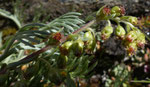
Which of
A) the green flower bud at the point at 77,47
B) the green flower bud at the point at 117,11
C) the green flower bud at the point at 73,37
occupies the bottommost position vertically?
the green flower bud at the point at 77,47

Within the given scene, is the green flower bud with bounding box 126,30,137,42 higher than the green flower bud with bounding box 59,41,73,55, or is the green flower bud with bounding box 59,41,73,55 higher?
the green flower bud with bounding box 126,30,137,42

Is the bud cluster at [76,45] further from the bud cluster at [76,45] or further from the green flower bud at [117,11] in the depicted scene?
the green flower bud at [117,11]

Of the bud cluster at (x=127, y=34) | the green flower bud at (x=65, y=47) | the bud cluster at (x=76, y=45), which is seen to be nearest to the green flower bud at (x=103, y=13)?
the bud cluster at (x=127, y=34)

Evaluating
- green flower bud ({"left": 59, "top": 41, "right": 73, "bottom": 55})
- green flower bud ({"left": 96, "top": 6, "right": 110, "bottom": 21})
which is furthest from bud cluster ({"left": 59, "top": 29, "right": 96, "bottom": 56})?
green flower bud ({"left": 96, "top": 6, "right": 110, "bottom": 21})

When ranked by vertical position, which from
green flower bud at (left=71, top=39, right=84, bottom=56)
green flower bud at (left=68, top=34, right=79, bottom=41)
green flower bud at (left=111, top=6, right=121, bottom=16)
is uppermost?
green flower bud at (left=111, top=6, right=121, bottom=16)

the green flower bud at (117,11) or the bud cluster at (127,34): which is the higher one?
the green flower bud at (117,11)

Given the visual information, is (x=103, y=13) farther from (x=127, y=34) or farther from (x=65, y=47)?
(x=65, y=47)

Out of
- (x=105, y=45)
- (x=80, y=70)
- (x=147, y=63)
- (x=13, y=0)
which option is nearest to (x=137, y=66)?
(x=147, y=63)

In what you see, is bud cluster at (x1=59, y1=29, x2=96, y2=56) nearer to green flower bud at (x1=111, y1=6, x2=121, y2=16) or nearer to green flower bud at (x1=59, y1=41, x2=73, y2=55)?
green flower bud at (x1=59, y1=41, x2=73, y2=55)

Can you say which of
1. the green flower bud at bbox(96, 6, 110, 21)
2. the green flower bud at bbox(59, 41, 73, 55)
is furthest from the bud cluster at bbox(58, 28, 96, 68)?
the green flower bud at bbox(96, 6, 110, 21)

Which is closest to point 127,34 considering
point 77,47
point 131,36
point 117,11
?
point 131,36

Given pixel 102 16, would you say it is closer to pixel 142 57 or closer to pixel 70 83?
pixel 70 83
